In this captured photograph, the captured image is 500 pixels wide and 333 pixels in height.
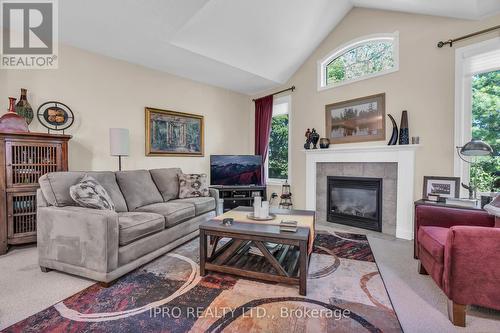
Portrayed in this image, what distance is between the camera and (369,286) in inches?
80.0

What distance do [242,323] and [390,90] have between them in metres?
3.55

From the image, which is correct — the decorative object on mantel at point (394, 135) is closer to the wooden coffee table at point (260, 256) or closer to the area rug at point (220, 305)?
the area rug at point (220, 305)

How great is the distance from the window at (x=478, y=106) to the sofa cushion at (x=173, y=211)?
3.34 meters

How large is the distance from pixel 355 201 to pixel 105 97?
4.24 m

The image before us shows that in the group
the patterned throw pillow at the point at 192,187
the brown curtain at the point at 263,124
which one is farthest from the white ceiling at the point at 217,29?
the patterned throw pillow at the point at 192,187

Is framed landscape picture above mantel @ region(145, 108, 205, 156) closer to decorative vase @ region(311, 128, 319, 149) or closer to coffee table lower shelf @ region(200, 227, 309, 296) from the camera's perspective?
decorative vase @ region(311, 128, 319, 149)

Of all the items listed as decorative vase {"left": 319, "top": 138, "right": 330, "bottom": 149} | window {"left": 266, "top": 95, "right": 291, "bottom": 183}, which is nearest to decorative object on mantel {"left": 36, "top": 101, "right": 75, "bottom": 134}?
window {"left": 266, "top": 95, "right": 291, "bottom": 183}

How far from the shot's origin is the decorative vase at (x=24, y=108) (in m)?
2.95

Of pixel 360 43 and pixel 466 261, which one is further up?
pixel 360 43

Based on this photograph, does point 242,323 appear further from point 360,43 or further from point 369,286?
point 360,43

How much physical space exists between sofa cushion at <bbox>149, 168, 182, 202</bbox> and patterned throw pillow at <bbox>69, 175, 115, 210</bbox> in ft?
3.86

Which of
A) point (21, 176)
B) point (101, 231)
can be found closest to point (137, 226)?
point (101, 231)

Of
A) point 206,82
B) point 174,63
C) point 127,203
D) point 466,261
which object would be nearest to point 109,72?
point 174,63

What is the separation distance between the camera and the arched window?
3598 millimetres
